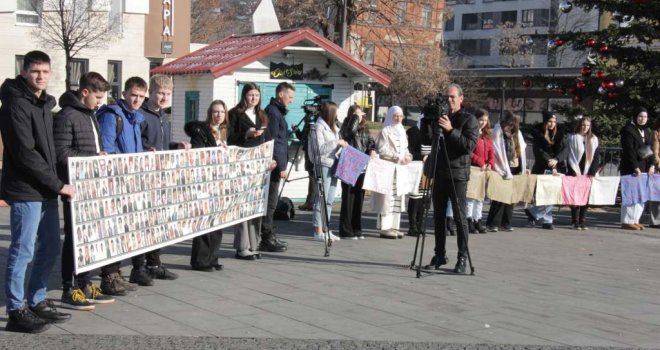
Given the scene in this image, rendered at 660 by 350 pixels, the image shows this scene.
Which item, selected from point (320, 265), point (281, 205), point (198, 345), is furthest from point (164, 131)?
point (281, 205)

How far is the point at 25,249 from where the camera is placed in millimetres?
7270

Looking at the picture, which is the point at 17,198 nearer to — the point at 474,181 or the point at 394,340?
the point at 394,340

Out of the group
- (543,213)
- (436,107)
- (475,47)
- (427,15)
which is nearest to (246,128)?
(436,107)

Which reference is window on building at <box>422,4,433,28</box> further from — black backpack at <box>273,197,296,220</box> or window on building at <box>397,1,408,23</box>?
black backpack at <box>273,197,296,220</box>

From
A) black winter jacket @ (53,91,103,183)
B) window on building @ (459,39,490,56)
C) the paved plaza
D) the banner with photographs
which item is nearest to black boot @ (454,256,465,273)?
the paved plaza

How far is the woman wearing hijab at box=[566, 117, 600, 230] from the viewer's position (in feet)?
53.1

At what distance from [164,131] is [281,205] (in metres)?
5.80

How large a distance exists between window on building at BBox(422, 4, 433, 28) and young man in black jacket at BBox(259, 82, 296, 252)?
105 feet

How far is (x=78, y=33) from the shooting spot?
38500 millimetres

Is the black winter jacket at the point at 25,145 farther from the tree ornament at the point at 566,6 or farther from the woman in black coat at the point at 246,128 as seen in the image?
the tree ornament at the point at 566,6

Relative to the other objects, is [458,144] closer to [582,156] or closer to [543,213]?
[543,213]

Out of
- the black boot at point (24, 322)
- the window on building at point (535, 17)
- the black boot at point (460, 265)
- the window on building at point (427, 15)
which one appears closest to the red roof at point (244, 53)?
the black boot at point (460, 265)

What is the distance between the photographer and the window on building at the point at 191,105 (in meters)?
19.0

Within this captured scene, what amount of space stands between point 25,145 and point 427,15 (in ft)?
134
